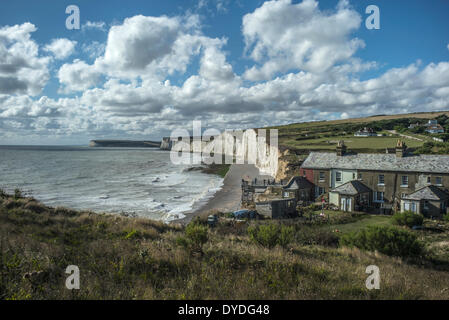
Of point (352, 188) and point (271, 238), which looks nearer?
point (271, 238)

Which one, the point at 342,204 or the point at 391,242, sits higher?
the point at 391,242

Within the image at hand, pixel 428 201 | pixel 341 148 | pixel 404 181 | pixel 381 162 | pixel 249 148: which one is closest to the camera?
pixel 428 201

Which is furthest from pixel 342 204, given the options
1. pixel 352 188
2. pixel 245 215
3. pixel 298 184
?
pixel 245 215

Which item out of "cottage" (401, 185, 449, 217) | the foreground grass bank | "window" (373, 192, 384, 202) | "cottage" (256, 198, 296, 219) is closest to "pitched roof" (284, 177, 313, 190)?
"cottage" (256, 198, 296, 219)

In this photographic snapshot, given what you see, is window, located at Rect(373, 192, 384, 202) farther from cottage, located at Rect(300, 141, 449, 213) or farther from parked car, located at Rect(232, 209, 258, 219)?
parked car, located at Rect(232, 209, 258, 219)

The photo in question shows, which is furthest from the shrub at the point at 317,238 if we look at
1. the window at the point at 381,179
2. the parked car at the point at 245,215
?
the window at the point at 381,179

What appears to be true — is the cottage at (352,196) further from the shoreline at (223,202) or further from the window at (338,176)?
the shoreline at (223,202)

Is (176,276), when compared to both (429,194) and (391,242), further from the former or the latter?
(429,194)
